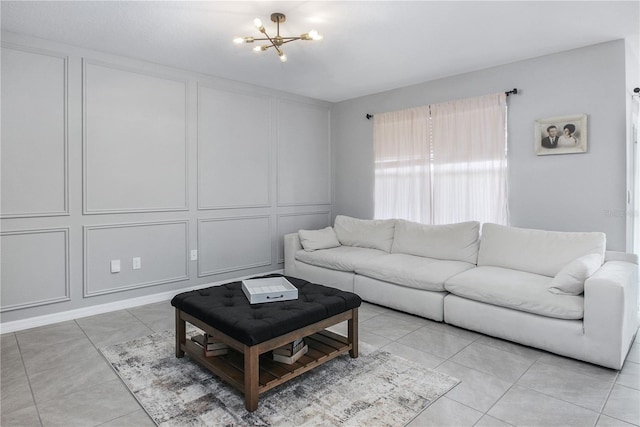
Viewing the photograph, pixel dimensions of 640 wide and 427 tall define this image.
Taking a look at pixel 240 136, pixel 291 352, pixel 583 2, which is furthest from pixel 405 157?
pixel 291 352

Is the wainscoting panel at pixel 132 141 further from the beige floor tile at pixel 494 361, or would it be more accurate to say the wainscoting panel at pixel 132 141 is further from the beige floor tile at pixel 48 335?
the beige floor tile at pixel 494 361

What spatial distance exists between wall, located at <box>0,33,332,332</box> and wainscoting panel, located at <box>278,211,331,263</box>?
2 cm

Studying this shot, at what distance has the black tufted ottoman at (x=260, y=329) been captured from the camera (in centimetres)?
197

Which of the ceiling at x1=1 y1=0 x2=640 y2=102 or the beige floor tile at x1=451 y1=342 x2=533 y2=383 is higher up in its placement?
the ceiling at x1=1 y1=0 x2=640 y2=102

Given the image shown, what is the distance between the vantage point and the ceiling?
268 cm

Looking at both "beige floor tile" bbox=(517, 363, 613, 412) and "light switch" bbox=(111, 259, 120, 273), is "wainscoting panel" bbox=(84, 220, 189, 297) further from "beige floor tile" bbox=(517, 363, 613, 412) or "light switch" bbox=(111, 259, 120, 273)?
"beige floor tile" bbox=(517, 363, 613, 412)

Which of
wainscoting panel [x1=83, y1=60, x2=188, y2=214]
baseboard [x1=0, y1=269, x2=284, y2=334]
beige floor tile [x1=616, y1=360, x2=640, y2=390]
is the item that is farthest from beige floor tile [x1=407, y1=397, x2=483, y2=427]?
wainscoting panel [x1=83, y1=60, x2=188, y2=214]

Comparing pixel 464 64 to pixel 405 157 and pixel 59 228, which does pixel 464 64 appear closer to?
pixel 405 157

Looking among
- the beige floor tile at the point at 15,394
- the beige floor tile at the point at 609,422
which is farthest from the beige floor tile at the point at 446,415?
the beige floor tile at the point at 15,394

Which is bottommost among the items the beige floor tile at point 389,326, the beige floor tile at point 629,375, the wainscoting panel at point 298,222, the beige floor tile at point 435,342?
the beige floor tile at point 629,375

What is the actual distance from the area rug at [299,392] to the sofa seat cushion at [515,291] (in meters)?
0.87

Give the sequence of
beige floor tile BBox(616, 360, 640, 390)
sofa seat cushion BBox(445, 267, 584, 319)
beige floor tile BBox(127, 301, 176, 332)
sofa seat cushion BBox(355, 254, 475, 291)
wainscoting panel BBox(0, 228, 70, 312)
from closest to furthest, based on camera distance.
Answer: beige floor tile BBox(616, 360, 640, 390)
sofa seat cushion BBox(445, 267, 584, 319)
wainscoting panel BBox(0, 228, 70, 312)
beige floor tile BBox(127, 301, 176, 332)
sofa seat cushion BBox(355, 254, 475, 291)

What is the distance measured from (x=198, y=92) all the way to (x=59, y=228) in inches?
76.0

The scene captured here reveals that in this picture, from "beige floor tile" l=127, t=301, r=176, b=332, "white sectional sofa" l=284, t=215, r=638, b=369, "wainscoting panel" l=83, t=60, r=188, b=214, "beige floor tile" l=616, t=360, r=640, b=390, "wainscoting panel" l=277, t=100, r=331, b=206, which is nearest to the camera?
"beige floor tile" l=616, t=360, r=640, b=390
